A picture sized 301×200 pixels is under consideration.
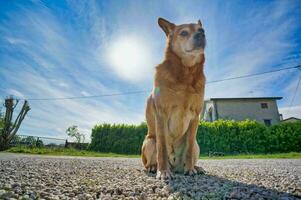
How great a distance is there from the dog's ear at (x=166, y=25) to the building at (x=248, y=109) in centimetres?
2360

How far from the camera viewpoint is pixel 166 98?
3.16 metres

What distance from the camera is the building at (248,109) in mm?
25641

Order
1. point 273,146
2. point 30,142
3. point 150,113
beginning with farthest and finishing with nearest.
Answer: point 30,142, point 273,146, point 150,113

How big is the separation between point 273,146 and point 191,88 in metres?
16.4

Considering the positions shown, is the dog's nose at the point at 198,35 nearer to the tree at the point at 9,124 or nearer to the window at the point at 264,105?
the tree at the point at 9,124

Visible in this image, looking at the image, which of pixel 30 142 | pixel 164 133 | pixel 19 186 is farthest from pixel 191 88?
pixel 30 142

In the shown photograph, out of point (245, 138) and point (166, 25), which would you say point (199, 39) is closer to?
point (166, 25)

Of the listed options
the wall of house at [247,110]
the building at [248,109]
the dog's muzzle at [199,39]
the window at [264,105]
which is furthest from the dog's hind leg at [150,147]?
the window at [264,105]

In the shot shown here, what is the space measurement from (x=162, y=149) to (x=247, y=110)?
Result: 26.0m

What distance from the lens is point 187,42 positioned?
11.2ft

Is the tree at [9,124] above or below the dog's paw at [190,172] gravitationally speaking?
above

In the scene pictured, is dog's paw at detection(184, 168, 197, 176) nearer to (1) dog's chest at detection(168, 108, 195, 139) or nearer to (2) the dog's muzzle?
(1) dog's chest at detection(168, 108, 195, 139)

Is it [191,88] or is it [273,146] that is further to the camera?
[273,146]

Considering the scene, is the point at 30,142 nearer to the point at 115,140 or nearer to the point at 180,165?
the point at 115,140
